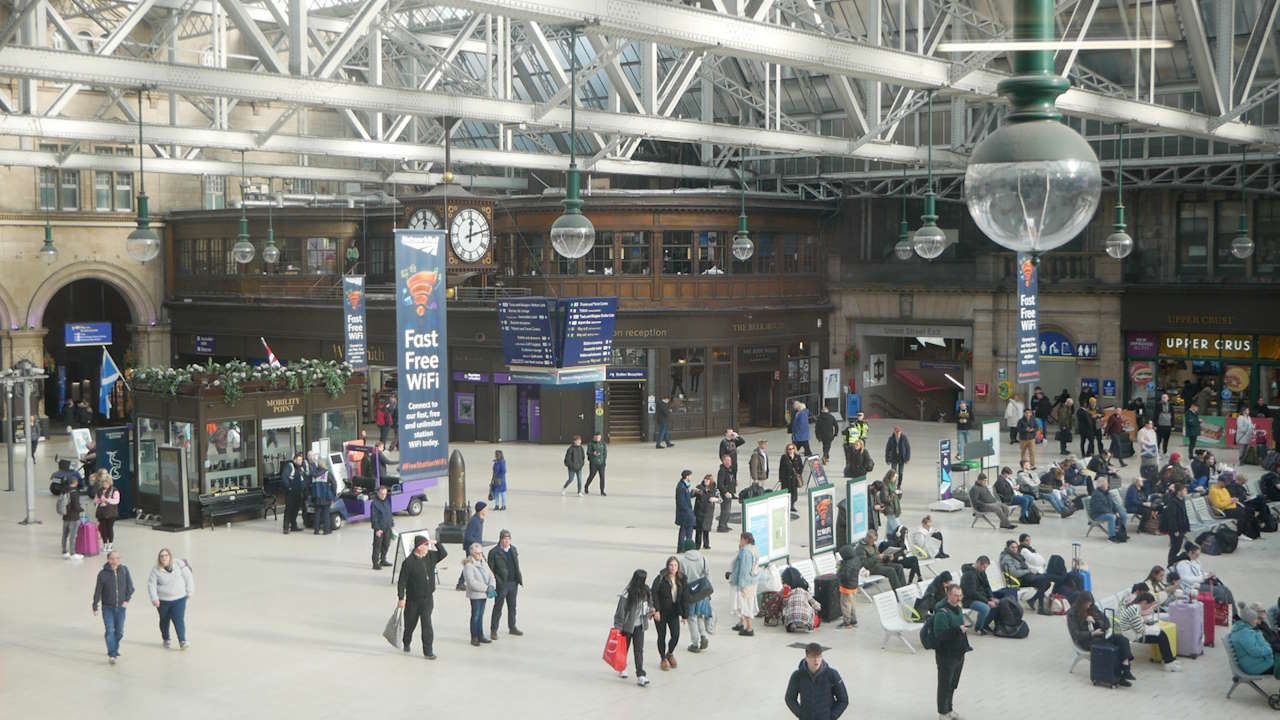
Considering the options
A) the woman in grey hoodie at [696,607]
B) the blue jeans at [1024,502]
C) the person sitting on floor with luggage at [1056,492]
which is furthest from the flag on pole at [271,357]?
the person sitting on floor with luggage at [1056,492]

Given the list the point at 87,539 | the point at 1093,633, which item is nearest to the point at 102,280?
the point at 87,539

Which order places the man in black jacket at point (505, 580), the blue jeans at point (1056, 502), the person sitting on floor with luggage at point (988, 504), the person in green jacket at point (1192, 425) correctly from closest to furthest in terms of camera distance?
the man in black jacket at point (505, 580) < the person sitting on floor with luggage at point (988, 504) < the blue jeans at point (1056, 502) < the person in green jacket at point (1192, 425)

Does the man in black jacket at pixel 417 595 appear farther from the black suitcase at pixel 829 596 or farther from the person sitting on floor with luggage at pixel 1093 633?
the person sitting on floor with luggage at pixel 1093 633

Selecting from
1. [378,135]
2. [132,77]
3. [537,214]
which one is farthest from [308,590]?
[537,214]

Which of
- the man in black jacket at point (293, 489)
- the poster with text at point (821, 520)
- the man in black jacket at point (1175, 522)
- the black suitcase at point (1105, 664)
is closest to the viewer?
the black suitcase at point (1105, 664)

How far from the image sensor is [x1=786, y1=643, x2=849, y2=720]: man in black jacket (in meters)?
10.6

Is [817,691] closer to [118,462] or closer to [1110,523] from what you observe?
[1110,523]

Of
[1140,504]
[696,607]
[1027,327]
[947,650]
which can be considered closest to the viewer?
[947,650]

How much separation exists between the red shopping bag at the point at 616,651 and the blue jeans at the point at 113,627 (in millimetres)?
5550

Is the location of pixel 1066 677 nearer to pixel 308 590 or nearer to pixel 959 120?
pixel 308 590

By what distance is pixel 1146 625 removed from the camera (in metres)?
14.5

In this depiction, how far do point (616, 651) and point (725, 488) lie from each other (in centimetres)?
867

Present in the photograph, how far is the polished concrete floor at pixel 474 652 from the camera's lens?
1343 cm

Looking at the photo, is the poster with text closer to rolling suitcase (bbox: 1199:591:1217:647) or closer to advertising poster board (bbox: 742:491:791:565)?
advertising poster board (bbox: 742:491:791:565)
